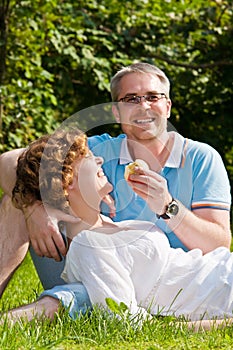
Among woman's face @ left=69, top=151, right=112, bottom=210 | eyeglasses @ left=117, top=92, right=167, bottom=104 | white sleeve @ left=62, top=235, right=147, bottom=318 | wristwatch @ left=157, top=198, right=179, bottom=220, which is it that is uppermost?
eyeglasses @ left=117, top=92, right=167, bottom=104

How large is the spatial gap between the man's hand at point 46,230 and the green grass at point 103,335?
0.37m

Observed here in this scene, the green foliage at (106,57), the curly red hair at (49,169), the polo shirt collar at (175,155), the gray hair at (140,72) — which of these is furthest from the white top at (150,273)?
the green foliage at (106,57)

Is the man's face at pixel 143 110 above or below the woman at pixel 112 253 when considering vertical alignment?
above

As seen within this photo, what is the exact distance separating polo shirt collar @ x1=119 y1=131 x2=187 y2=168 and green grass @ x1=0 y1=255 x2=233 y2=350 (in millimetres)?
839

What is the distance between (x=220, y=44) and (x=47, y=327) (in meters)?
7.89

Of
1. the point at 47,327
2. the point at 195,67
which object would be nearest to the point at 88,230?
the point at 47,327

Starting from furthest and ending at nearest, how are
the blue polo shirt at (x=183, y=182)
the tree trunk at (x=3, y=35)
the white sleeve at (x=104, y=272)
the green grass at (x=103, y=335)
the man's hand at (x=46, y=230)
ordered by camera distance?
the tree trunk at (x=3, y=35) < the blue polo shirt at (x=183, y=182) < the man's hand at (x=46, y=230) < the white sleeve at (x=104, y=272) < the green grass at (x=103, y=335)

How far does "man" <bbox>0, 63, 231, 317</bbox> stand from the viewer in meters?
2.85

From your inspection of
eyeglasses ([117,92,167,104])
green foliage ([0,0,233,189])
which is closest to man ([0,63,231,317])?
eyeglasses ([117,92,167,104])

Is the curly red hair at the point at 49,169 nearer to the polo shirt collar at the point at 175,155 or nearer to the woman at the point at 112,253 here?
the woman at the point at 112,253

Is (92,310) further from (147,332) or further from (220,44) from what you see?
(220,44)

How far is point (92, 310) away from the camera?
265cm

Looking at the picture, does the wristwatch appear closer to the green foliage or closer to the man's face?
the man's face

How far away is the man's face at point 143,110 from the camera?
3.27 meters
